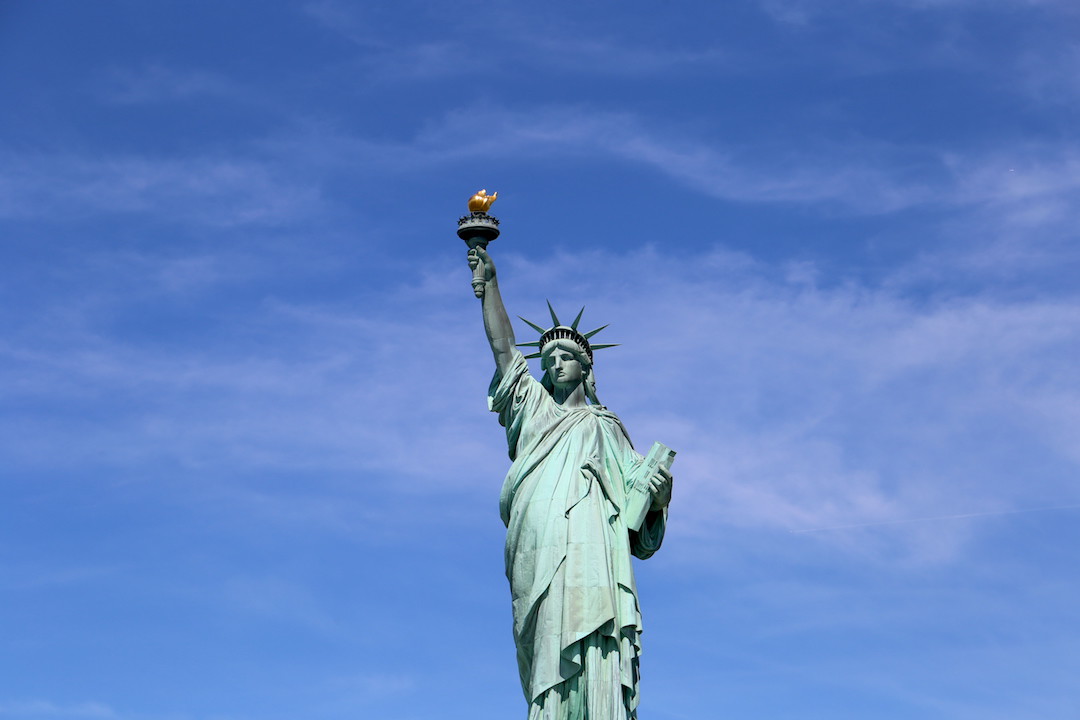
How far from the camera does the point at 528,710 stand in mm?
17516

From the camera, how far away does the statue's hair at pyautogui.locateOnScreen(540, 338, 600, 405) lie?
64.1ft

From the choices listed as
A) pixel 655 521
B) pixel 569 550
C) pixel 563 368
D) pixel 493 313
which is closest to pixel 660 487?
pixel 655 521

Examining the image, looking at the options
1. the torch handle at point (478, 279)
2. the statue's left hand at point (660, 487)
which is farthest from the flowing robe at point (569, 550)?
the torch handle at point (478, 279)

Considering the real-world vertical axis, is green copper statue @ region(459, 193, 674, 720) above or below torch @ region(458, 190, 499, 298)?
below

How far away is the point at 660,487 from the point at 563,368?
6.45ft

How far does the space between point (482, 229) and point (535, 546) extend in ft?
13.4

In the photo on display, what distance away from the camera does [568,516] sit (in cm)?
1811

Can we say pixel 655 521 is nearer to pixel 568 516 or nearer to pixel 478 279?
pixel 568 516

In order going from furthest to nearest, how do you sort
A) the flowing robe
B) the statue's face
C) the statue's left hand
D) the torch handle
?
the statue's face → the torch handle → the statue's left hand → the flowing robe

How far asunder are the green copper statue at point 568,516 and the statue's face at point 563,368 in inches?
0.5

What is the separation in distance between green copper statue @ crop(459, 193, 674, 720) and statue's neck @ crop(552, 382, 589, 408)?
0.06 ft

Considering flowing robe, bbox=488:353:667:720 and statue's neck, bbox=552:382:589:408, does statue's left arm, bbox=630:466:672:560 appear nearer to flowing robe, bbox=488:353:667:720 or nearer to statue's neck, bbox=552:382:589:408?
flowing robe, bbox=488:353:667:720

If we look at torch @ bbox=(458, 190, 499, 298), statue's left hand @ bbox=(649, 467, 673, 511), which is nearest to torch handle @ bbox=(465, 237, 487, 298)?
torch @ bbox=(458, 190, 499, 298)

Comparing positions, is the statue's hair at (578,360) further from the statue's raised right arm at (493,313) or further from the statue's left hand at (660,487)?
the statue's left hand at (660,487)
